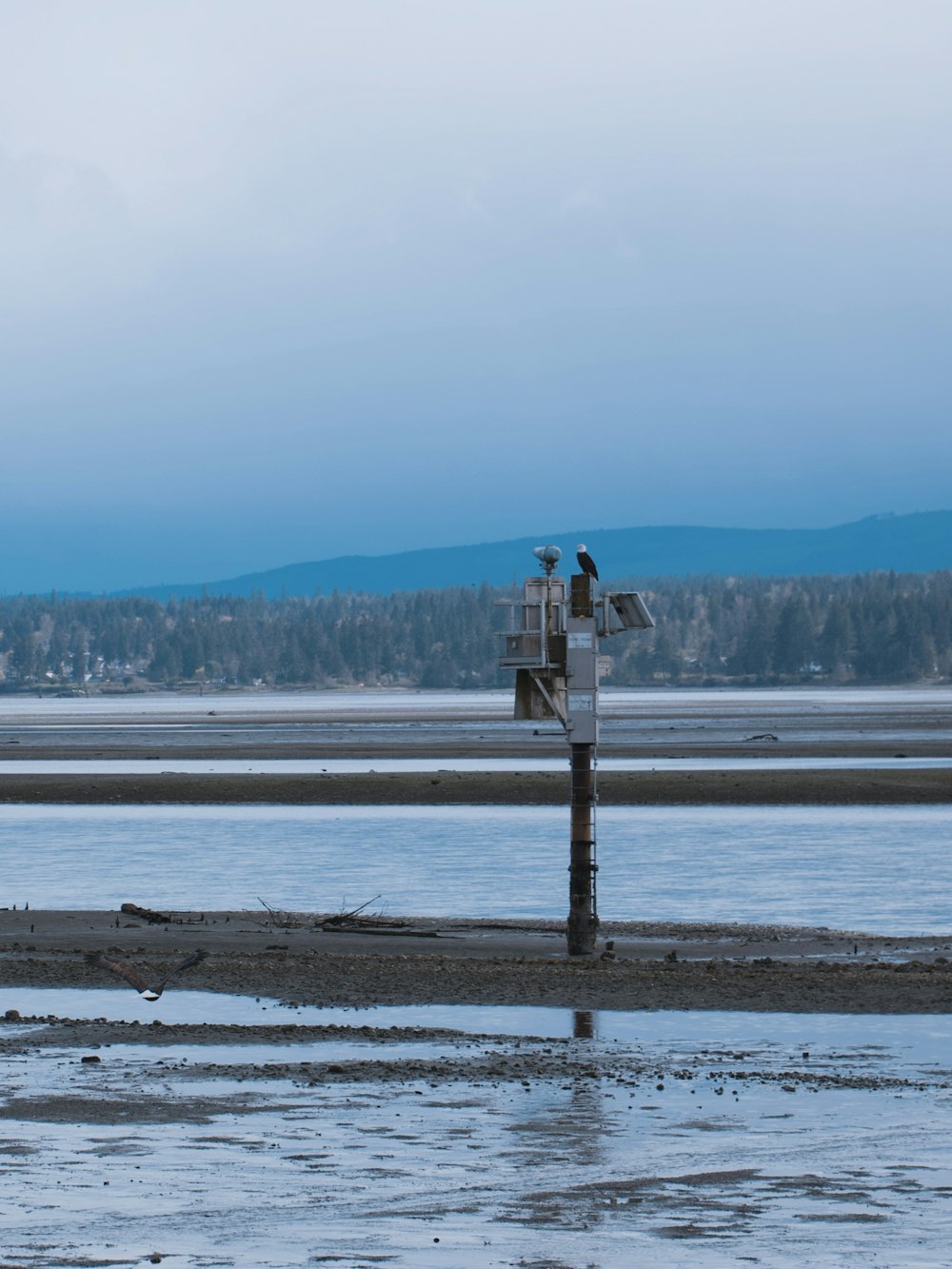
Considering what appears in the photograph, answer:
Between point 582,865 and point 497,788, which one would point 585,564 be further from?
point 497,788

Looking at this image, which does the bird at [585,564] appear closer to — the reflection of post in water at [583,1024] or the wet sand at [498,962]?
the wet sand at [498,962]

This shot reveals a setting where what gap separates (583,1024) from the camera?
17969mm

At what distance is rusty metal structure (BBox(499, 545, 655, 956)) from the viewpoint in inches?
913

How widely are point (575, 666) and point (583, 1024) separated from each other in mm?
6165

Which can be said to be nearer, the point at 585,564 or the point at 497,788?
the point at 585,564

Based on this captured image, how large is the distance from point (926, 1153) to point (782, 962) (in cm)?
1019

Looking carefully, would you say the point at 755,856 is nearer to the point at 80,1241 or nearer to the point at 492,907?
the point at 492,907

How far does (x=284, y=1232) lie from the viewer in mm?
10516

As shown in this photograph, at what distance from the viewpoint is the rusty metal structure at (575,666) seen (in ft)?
76.1

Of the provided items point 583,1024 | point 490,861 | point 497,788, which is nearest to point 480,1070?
point 583,1024

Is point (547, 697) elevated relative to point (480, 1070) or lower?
elevated

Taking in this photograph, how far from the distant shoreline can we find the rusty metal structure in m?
30.4

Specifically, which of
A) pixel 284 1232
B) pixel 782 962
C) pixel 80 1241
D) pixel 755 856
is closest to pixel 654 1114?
pixel 284 1232

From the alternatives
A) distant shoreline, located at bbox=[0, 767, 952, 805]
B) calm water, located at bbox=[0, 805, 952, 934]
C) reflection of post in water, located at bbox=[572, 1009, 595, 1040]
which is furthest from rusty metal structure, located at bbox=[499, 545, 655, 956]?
distant shoreline, located at bbox=[0, 767, 952, 805]
